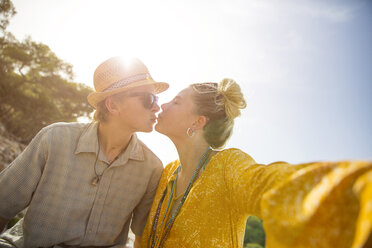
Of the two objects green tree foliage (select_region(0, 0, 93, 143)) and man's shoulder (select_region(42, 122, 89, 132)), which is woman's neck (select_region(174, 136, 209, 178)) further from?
green tree foliage (select_region(0, 0, 93, 143))

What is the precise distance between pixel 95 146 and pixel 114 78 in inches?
43.2

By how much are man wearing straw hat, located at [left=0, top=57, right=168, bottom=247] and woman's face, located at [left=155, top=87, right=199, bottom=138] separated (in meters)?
0.22

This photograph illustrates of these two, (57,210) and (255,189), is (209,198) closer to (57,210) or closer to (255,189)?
(255,189)

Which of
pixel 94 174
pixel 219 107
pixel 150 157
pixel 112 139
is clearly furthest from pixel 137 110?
pixel 219 107

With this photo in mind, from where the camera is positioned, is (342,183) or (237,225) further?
(237,225)

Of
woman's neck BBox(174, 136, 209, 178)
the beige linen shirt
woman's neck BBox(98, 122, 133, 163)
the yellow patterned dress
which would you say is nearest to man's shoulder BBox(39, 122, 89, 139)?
the beige linen shirt

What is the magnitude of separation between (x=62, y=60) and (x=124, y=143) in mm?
17144

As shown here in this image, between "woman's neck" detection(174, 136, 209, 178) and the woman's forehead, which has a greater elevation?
the woman's forehead

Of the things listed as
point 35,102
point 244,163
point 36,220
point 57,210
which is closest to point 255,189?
point 244,163

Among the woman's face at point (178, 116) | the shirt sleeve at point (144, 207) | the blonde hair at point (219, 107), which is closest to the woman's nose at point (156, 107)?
the woman's face at point (178, 116)

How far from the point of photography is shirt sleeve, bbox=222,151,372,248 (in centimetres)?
90

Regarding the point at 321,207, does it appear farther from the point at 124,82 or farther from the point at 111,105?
the point at 111,105

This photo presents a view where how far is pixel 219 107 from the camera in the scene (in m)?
3.15

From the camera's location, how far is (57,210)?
8.75 ft
